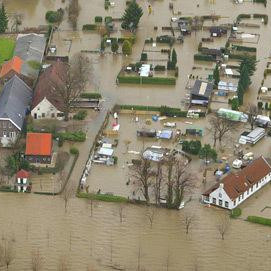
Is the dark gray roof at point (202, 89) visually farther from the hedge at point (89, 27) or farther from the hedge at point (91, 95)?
the hedge at point (89, 27)

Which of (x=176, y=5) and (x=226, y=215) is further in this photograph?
(x=176, y=5)

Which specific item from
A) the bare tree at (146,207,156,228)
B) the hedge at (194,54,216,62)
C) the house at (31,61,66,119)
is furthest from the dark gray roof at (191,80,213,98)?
the bare tree at (146,207,156,228)

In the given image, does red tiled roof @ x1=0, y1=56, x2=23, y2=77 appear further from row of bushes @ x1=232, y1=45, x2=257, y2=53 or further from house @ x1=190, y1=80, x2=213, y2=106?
row of bushes @ x1=232, y1=45, x2=257, y2=53

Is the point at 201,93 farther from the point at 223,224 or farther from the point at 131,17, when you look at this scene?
the point at 223,224

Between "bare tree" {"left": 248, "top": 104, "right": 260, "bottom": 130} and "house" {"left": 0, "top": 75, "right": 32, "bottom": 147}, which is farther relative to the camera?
"bare tree" {"left": 248, "top": 104, "right": 260, "bottom": 130}

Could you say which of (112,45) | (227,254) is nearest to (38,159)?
(227,254)

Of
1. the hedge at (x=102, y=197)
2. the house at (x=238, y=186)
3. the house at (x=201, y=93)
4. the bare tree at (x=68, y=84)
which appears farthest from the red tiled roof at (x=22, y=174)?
the house at (x=201, y=93)

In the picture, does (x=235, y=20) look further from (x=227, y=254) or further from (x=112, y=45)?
(x=227, y=254)

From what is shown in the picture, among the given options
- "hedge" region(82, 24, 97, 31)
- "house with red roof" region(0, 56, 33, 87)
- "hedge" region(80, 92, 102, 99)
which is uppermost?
"hedge" region(82, 24, 97, 31)
